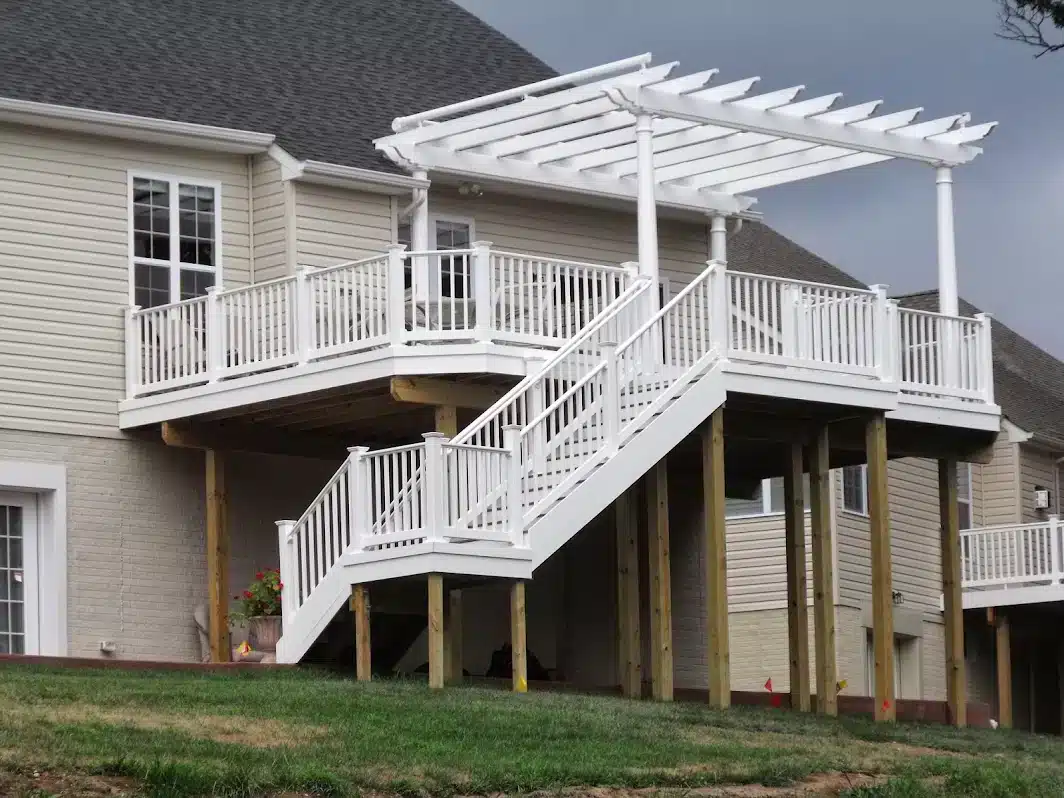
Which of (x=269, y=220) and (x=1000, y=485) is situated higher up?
(x=269, y=220)

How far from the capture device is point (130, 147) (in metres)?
26.8

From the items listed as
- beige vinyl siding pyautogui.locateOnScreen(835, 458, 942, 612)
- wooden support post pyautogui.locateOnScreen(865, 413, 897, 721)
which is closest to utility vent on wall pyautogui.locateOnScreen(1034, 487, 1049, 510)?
beige vinyl siding pyautogui.locateOnScreen(835, 458, 942, 612)

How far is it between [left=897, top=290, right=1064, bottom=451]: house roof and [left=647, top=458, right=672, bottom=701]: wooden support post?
49.5 ft

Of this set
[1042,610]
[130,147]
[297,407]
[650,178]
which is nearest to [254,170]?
[130,147]

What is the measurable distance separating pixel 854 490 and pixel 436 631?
684 inches

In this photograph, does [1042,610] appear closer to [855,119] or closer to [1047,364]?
[1047,364]

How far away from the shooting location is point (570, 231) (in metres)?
30.0

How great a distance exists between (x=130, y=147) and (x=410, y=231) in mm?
3599

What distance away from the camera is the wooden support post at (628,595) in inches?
1005

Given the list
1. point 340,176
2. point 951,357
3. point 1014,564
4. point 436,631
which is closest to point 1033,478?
point 1014,564

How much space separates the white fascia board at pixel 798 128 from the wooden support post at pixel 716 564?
3215 mm

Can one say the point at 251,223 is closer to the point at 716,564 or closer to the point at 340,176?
the point at 340,176

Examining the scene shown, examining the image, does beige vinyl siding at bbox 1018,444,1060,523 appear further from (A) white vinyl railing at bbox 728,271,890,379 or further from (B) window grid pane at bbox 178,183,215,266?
(B) window grid pane at bbox 178,183,215,266

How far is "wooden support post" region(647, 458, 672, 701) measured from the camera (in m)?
24.0
